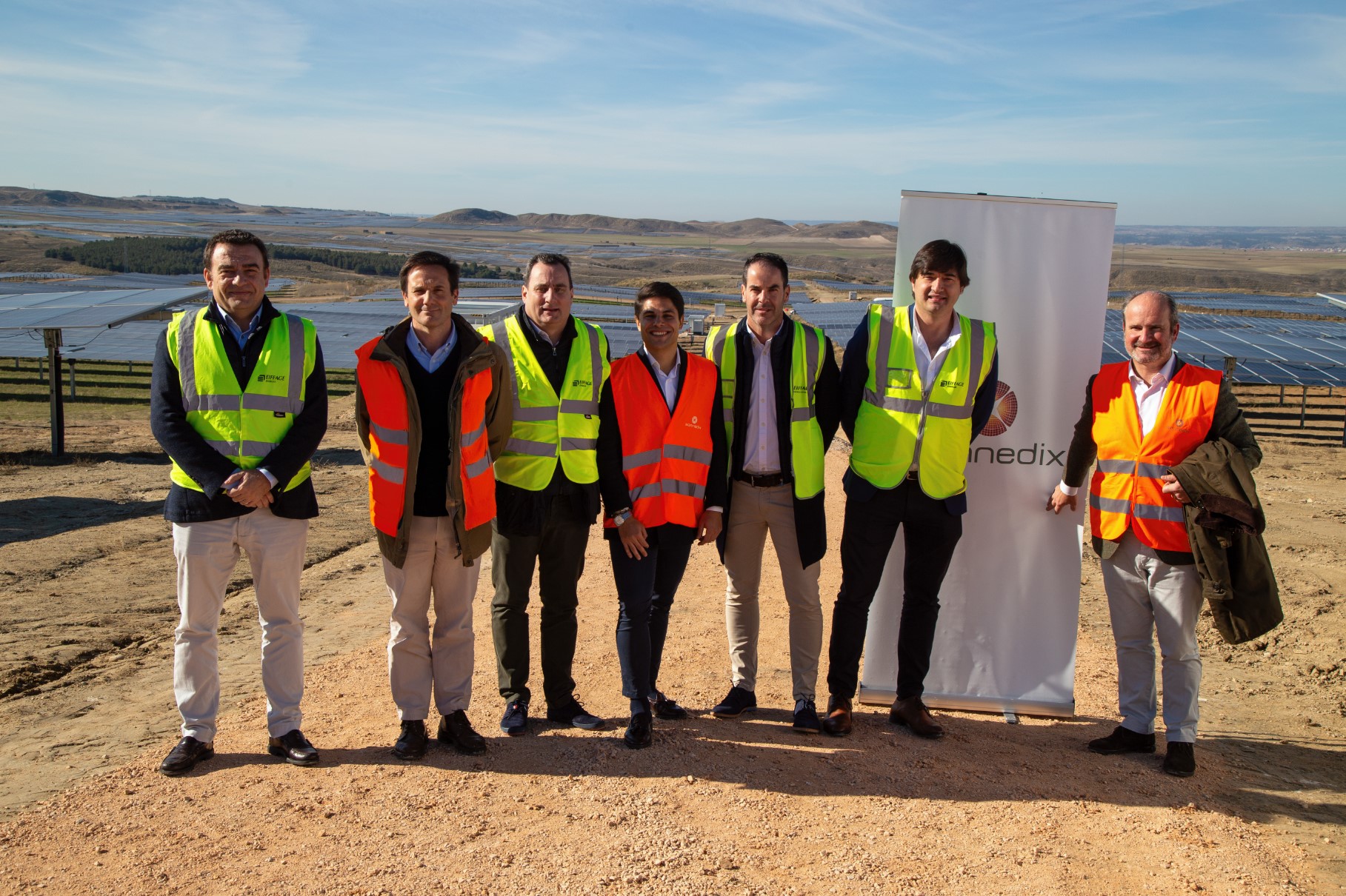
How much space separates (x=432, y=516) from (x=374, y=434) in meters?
0.45

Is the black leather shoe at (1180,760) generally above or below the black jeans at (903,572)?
below

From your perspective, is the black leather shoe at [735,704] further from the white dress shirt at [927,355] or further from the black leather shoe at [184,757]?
the black leather shoe at [184,757]

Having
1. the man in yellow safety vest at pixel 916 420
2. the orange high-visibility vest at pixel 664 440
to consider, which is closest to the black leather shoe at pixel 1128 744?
the man in yellow safety vest at pixel 916 420

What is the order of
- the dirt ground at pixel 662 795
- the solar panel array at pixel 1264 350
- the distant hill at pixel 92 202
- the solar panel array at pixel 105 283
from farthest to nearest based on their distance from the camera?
the distant hill at pixel 92 202, the solar panel array at pixel 105 283, the solar panel array at pixel 1264 350, the dirt ground at pixel 662 795

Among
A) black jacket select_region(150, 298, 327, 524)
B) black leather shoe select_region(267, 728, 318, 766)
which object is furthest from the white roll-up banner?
black jacket select_region(150, 298, 327, 524)

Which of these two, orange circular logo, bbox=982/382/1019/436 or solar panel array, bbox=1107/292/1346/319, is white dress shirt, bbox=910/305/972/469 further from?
solar panel array, bbox=1107/292/1346/319

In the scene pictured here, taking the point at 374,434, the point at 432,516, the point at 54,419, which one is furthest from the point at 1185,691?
the point at 54,419

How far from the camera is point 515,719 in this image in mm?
4805

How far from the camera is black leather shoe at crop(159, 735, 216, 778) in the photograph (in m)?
4.29

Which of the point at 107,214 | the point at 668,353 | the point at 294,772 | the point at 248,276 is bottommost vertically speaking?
the point at 294,772

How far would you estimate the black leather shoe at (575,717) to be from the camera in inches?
192

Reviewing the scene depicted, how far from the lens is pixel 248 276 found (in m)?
4.32

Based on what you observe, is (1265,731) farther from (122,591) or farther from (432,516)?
(122,591)

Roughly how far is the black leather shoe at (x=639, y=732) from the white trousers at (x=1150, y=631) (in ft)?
7.81
